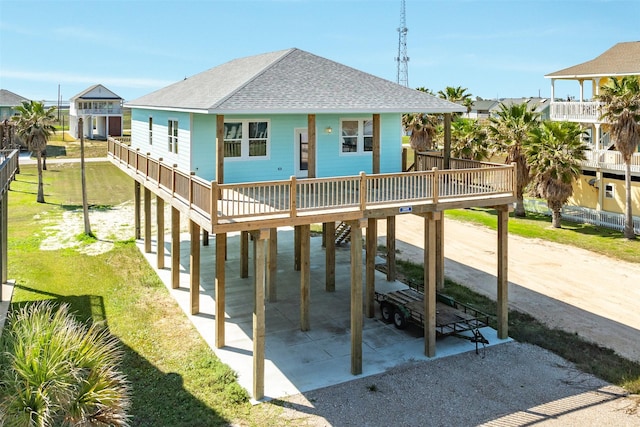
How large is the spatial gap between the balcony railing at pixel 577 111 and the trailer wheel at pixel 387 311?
21.4m

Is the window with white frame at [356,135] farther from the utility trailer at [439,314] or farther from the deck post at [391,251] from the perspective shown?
the utility trailer at [439,314]

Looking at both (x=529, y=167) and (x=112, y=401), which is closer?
(x=112, y=401)

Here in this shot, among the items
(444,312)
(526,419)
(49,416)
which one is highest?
(49,416)

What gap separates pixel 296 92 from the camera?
1575 centimetres

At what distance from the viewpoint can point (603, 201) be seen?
3356 centimetres

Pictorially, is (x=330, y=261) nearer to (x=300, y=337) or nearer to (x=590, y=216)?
(x=300, y=337)

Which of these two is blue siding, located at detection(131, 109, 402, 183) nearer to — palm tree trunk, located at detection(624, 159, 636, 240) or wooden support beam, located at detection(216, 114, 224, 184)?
wooden support beam, located at detection(216, 114, 224, 184)

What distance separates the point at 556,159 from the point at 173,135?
71.7 feet

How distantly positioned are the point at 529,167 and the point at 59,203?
3088 centimetres

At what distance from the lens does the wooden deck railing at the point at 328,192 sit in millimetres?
12734

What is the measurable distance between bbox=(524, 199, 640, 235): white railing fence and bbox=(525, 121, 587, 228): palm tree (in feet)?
8.51

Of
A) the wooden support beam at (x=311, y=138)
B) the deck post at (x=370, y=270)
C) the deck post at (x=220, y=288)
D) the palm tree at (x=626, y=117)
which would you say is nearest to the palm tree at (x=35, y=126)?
the deck post at (x=220, y=288)

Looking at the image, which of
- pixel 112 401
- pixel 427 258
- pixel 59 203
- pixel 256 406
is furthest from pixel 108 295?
pixel 59 203

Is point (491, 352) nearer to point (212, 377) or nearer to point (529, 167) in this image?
point (212, 377)
